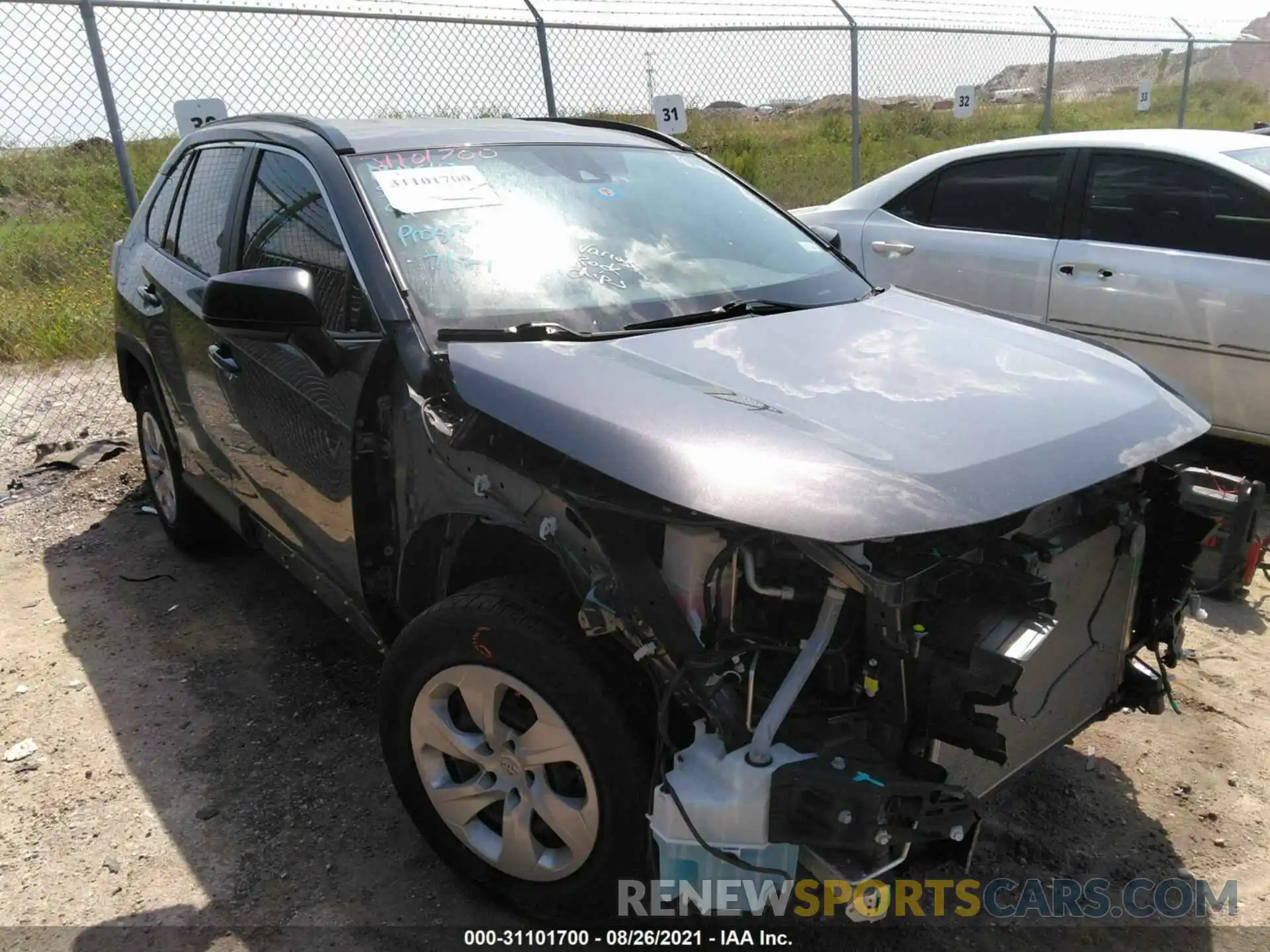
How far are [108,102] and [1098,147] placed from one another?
19.4 ft

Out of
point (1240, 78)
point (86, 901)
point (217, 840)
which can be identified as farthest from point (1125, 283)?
point (1240, 78)

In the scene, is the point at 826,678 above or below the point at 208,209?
below

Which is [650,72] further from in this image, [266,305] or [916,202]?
[266,305]

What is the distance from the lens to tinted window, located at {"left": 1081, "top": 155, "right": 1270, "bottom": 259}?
15.1ft

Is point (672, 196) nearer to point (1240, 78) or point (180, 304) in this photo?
point (180, 304)

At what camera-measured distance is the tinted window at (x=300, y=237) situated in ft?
8.86

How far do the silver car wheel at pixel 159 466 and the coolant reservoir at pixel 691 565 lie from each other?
3.10 metres

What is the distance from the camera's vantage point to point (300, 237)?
2.99 metres

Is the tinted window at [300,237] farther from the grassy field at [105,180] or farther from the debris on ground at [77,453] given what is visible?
the grassy field at [105,180]

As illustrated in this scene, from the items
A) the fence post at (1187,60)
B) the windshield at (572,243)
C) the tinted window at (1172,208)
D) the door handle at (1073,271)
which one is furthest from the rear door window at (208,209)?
the fence post at (1187,60)

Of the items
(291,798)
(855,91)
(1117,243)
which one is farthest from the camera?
(855,91)

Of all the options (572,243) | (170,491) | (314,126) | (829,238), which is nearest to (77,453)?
(170,491)

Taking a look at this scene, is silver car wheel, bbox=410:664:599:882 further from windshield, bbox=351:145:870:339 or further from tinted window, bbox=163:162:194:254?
tinted window, bbox=163:162:194:254

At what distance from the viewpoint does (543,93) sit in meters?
7.53
